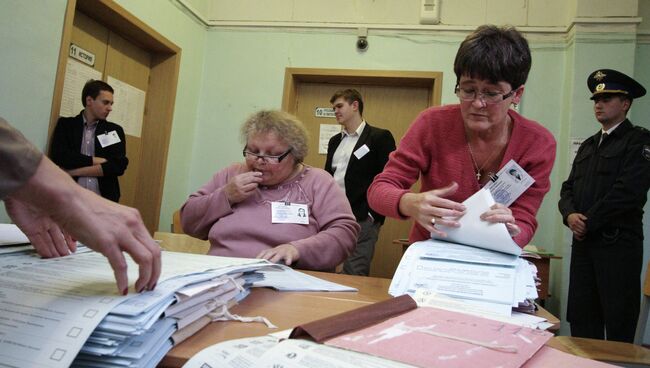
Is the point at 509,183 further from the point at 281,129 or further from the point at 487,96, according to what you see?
the point at 281,129

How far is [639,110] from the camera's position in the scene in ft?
11.4

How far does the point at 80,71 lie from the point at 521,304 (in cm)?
316

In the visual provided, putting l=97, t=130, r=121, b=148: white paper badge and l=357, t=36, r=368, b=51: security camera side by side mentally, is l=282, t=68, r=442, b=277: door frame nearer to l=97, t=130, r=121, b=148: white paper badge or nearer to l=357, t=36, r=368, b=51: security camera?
l=357, t=36, r=368, b=51: security camera

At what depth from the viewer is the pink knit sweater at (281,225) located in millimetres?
1482

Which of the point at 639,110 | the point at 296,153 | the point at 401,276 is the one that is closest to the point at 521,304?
the point at 401,276

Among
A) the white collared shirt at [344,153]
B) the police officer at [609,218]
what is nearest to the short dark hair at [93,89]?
the white collared shirt at [344,153]

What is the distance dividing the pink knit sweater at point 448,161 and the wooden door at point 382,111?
264 cm

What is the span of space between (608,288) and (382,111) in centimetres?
233

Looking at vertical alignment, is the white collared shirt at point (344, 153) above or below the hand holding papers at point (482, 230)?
above

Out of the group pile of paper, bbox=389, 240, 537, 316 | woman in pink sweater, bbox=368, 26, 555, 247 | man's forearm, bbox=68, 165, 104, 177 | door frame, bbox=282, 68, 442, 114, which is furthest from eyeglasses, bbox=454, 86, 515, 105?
door frame, bbox=282, 68, 442, 114

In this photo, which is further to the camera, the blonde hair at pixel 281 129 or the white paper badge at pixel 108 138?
the white paper badge at pixel 108 138

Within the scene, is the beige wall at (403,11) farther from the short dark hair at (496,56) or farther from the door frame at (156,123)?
the short dark hair at (496,56)

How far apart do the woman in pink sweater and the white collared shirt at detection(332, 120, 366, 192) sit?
1.94 meters

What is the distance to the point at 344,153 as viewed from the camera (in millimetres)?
3336
